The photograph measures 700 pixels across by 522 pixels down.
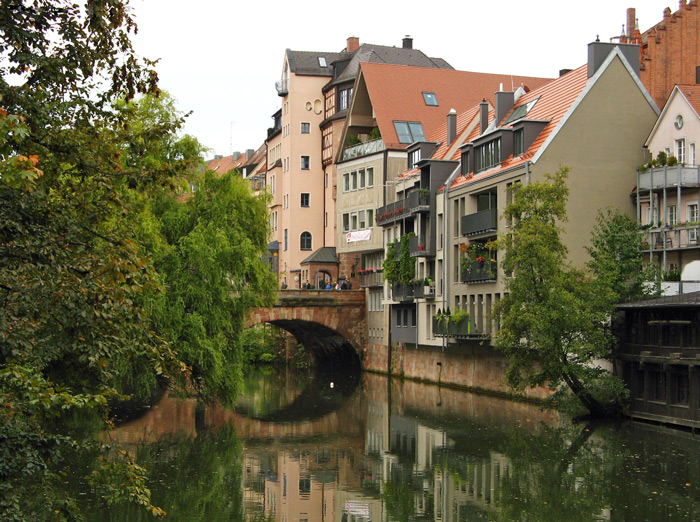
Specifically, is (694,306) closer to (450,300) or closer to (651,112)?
(651,112)

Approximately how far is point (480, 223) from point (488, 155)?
127 inches

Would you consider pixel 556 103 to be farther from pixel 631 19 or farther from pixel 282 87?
pixel 282 87

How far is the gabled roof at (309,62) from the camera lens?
78.1 meters

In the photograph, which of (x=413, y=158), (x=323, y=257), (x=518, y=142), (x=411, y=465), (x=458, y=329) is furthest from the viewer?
(x=323, y=257)

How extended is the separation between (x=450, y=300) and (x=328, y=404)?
26.4 ft

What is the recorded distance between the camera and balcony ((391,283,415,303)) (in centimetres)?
5515

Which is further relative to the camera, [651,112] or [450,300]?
[450,300]

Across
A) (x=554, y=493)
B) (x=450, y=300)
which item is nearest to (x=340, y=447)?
(x=554, y=493)

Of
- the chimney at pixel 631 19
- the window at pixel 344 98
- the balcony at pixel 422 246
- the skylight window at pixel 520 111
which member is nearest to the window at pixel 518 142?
the skylight window at pixel 520 111

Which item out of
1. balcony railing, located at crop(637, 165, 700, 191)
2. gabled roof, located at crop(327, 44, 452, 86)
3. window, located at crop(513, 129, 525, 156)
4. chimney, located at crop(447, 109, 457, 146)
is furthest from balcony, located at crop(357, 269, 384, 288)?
balcony railing, located at crop(637, 165, 700, 191)

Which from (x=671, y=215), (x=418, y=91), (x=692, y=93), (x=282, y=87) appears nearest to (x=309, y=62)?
(x=282, y=87)

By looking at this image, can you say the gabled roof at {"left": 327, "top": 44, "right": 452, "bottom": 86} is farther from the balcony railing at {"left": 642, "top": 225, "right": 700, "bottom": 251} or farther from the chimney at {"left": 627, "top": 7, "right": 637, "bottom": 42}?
the balcony railing at {"left": 642, "top": 225, "right": 700, "bottom": 251}

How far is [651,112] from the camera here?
140 feet

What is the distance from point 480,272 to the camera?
46188 mm
